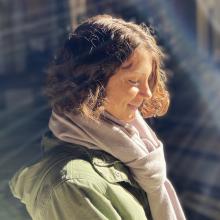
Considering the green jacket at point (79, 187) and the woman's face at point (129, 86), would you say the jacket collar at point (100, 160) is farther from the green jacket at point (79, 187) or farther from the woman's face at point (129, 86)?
the woman's face at point (129, 86)

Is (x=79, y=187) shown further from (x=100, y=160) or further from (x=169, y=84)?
(x=169, y=84)

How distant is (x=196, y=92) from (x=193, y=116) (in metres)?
0.54

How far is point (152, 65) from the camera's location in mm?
1560

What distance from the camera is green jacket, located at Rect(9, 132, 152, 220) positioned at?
1.34 metres

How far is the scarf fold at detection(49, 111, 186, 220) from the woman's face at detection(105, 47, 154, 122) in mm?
32

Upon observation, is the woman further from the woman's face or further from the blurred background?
the blurred background

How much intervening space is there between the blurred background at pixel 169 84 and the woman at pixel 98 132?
2.86m

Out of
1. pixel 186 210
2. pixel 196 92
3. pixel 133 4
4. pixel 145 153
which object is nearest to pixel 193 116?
pixel 196 92

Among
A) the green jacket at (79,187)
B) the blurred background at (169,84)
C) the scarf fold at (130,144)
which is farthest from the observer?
the blurred background at (169,84)

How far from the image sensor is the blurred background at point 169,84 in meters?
5.82

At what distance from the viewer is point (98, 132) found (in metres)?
1.47

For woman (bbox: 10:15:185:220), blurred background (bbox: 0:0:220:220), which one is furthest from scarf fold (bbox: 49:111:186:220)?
blurred background (bbox: 0:0:220:220)

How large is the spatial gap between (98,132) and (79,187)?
0.19m

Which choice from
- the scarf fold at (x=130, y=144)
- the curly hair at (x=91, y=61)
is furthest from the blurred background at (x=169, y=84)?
the curly hair at (x=91, y=61)
